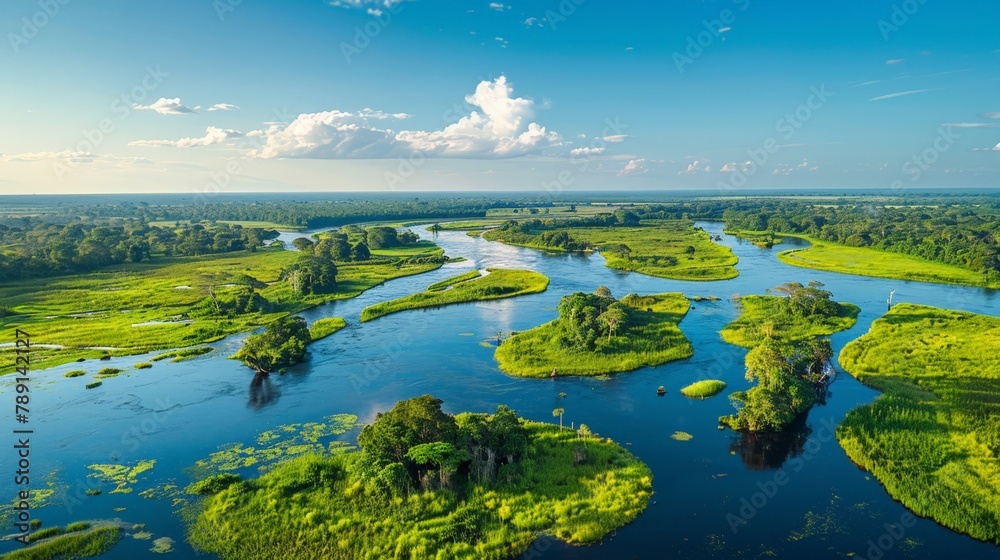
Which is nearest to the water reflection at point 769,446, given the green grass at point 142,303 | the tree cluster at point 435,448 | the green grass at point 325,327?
the tree cluster at point 435,448

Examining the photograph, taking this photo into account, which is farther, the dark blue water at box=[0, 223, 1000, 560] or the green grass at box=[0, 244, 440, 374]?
the green grass at box=[0, 244, 440, 374]

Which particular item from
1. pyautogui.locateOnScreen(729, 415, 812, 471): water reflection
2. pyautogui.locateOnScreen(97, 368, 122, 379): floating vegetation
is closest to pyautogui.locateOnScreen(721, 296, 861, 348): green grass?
pyautogui.locateOnScreen(729, 415, 812, 471): water reflection

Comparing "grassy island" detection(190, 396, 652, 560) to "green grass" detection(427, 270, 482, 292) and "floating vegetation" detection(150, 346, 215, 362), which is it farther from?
"green grass" detection(427, 270, 482, 292)

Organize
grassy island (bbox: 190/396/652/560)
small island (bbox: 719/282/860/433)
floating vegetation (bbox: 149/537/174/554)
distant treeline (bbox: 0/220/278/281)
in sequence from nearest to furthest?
1. floating vegetation (bbox: 149/537/174/554)
2. grassy island (bbox: 190/396/652/560)
3. small island (bbox: 719/282/860/433)
4. distant treeline (bbox: 0/220/278/281)

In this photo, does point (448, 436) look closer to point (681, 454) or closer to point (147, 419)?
point (681, 454)

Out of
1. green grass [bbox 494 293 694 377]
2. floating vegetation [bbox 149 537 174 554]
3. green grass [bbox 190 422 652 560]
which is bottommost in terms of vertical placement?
floating vegetation [bbox 149 537 174 554]

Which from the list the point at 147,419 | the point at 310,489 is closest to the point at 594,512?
the point at 310,489

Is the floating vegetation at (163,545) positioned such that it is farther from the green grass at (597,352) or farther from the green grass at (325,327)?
the green grass at (325,327)

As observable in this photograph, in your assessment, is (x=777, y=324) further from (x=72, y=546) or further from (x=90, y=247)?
(x=90, y=247)
